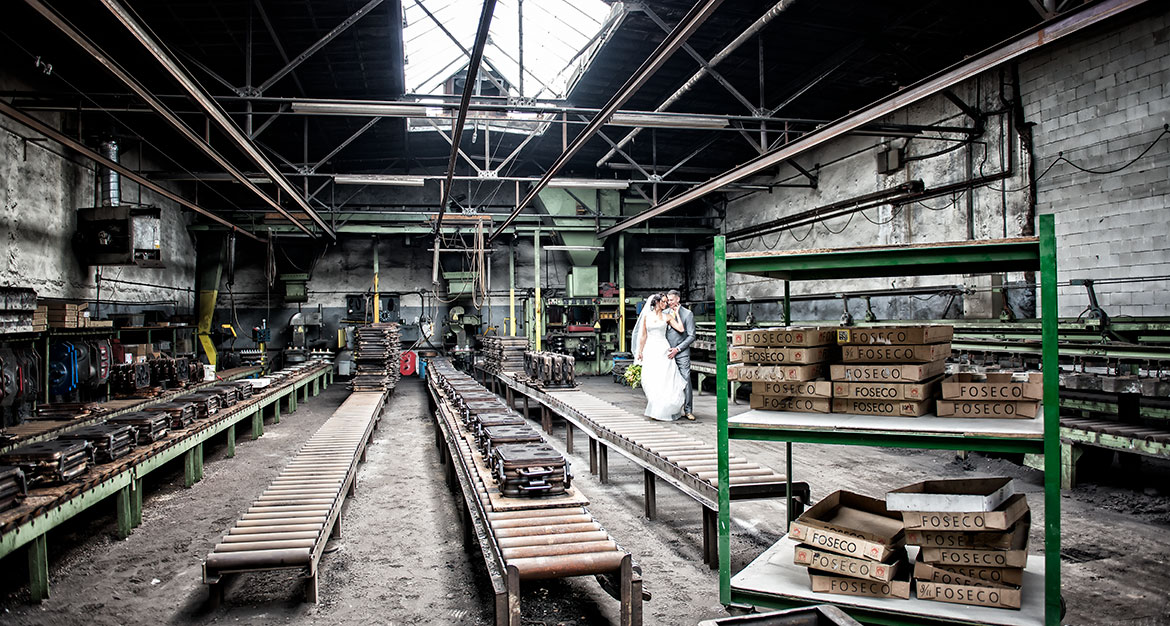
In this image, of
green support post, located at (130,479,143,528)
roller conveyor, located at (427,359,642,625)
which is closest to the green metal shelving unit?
roller conveyor, located at (427,359,642,625)

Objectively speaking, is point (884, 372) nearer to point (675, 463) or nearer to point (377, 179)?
point (675, 463)

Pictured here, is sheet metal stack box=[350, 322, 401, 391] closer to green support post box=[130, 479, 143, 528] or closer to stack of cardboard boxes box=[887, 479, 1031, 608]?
green support post box=[130, 479, 143, 528]

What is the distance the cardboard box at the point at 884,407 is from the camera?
2.76 meters

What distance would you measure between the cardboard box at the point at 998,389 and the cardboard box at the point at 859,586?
2.73ft

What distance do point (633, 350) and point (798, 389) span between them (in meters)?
6.03

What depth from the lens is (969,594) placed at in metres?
2.44

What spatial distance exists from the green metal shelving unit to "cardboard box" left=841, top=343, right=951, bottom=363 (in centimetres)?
29

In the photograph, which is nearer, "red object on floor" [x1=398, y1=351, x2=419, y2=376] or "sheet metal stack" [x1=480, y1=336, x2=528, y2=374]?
"sheet metal stack" [x1=480, y1=336, x2=528, y2=374]

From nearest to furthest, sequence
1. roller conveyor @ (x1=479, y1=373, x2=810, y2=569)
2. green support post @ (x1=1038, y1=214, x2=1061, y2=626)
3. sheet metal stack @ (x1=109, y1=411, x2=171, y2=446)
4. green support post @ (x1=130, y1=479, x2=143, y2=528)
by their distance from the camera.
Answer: green support post @ (x1=1038, y1=214, x2=1061, y2=626)
roller conveyor @ (x1=479, y1=373, x2=810, y2=569)
green support post @ (x1=130, y1=479, x2=143, y2=528)
sheet metal stack @ (x1=109, y1=411, x2=171, y2=446)

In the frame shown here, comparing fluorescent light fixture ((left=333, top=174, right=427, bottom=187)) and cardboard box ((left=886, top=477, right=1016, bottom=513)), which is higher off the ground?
fluorescent light fixture ((left=333, top=174, right=427, bottom=187))

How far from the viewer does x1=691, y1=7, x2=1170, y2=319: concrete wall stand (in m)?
6.27

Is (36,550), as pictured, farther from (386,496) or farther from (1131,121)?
(1131,121)

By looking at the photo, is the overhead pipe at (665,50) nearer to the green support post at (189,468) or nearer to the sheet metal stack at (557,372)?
the sheet metal stack at (557,372)

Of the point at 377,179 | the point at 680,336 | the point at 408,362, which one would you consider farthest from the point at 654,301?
the point at 408,362
